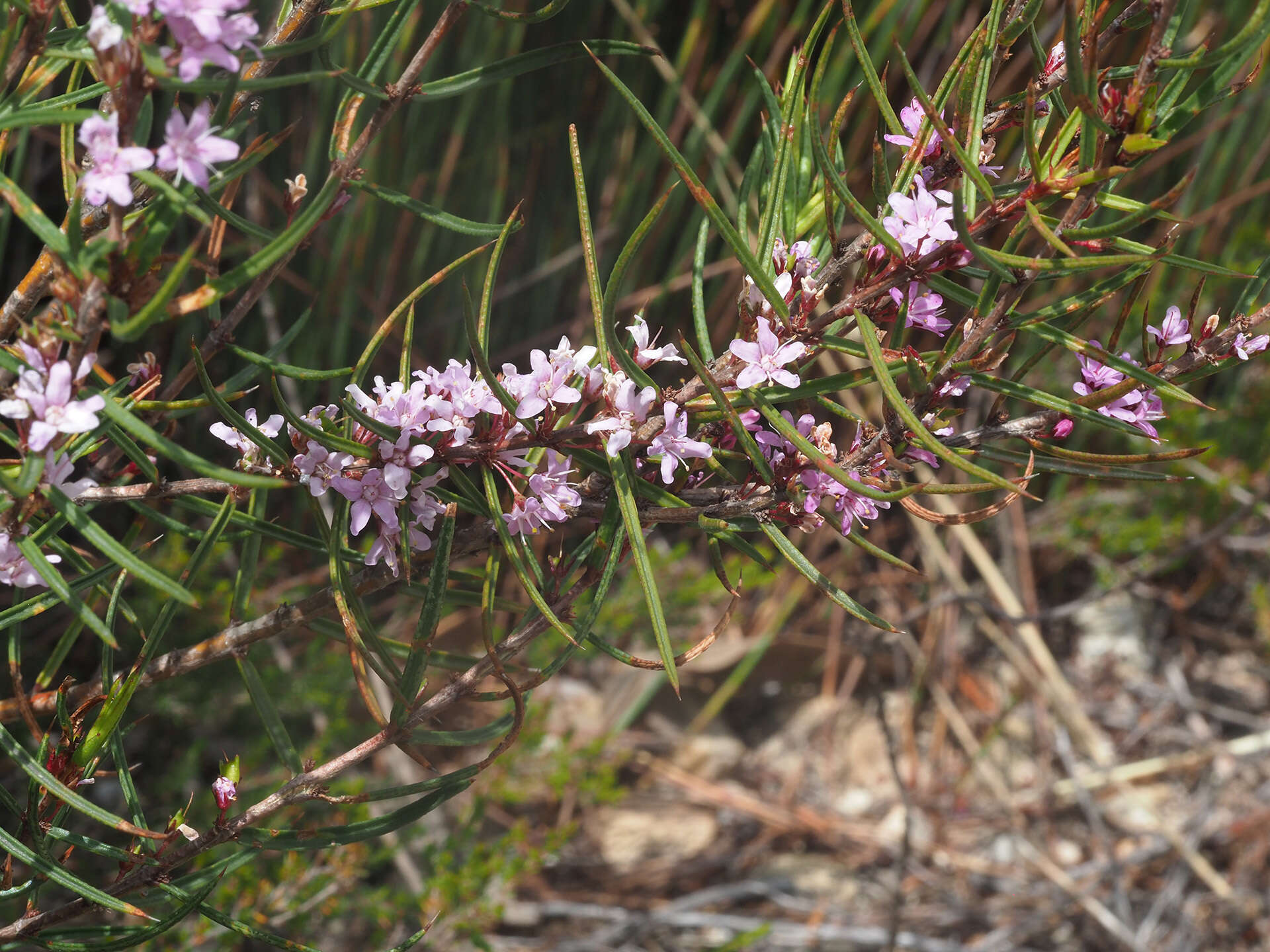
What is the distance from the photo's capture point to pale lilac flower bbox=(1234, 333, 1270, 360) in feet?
1.32

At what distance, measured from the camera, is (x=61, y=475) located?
14.2 inches

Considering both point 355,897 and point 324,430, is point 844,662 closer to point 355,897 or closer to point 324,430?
point 355,897

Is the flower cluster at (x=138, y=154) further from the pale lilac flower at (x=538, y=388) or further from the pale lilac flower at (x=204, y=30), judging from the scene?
the pale lilac flower at (x=538, y=388)

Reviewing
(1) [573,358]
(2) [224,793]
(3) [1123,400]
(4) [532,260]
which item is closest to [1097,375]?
(3) [1123,400]

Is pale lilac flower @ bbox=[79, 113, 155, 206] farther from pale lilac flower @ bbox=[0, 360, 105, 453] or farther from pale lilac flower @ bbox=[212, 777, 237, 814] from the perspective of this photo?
pale lilac flower @ bbox=[212, 777, 237, 814]

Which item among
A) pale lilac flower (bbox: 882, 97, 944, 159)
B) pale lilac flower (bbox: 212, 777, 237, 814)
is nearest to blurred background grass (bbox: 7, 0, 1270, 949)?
pale lilac flower (bbox: 212, 777, 237, 814)

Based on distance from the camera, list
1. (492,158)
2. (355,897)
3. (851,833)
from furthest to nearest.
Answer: (851,833) < (492,158) < (355,897)

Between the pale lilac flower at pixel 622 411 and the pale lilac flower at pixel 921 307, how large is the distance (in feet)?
0.37

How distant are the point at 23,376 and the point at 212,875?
269 mm

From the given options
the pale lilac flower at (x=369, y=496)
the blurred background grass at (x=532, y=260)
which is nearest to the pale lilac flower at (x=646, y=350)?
the pale lilac flower at (x=369, y=496)

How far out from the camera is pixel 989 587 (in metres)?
1.79

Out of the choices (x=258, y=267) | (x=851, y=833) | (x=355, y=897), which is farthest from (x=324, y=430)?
(x=851, y=833)

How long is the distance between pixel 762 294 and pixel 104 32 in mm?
258

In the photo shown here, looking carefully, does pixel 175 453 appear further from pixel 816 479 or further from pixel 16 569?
pixel 816 479
